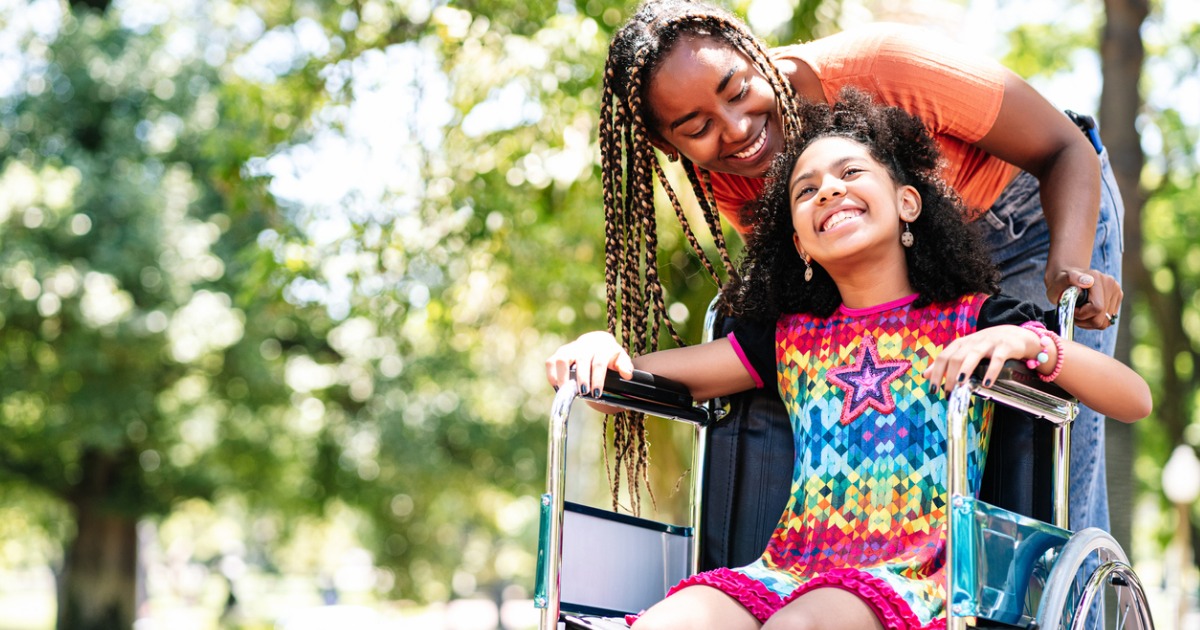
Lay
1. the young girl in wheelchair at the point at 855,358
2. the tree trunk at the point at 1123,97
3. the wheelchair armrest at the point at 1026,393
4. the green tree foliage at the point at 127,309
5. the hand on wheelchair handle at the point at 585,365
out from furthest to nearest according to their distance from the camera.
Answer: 1. the green tree foliage at the point at 127,309
2. the tree trunk at the point at 1123,97
3. the hand on wheelchair handle at the point at 585,365
4. the young girl in wheelchair at the point at 855,358
5. the wheelchair armrest at the point at 1026,393

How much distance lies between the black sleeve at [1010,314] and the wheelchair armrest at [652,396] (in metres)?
0.58

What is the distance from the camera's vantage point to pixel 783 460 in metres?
2.56

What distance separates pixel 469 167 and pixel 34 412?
7746mm

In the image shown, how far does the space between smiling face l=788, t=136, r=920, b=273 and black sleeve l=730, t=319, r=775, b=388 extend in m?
0.19

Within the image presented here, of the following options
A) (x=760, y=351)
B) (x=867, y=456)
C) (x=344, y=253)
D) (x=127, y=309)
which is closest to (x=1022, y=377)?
(x=867, y=456)

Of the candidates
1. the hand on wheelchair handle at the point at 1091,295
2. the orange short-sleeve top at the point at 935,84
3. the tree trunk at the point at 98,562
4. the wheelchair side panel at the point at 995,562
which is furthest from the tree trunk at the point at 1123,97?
the tree trunk at the point at 98,562

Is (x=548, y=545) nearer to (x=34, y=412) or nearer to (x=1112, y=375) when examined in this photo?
(x=1112, y=375)

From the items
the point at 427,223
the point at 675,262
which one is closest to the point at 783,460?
the point at 675,262

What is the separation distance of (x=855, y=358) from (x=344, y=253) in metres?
4.51

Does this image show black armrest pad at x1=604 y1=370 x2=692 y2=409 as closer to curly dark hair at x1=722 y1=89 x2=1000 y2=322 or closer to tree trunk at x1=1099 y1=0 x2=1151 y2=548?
curly dark hair at x1=722 y1=89 x2=1000 y2=322

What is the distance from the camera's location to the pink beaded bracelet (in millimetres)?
2061

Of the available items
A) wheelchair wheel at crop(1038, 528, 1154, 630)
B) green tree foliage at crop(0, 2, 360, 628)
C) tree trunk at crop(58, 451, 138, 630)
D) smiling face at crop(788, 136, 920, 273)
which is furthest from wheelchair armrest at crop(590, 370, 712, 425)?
tree trunk at crop(58, 451, 138, 630)

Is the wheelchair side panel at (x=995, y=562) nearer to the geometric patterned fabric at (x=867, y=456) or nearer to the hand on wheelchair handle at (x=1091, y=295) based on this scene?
the geometric patterned fabric at (x=867, y=456)

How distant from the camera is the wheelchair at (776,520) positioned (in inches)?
74.9
